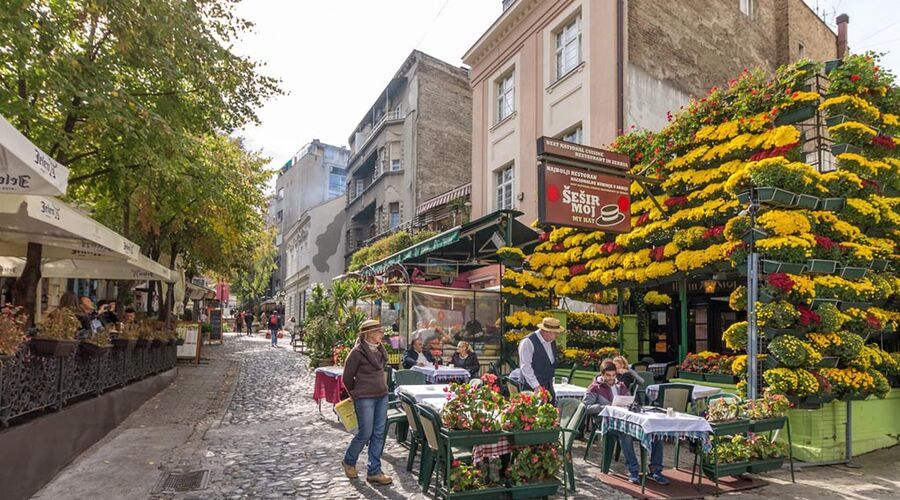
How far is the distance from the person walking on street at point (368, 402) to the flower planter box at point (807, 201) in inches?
251

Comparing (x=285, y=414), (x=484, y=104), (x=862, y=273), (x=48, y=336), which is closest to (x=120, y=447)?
(x=48, y=336)

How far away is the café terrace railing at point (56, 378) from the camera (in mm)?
6008

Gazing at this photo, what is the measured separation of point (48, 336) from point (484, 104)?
55.4ft

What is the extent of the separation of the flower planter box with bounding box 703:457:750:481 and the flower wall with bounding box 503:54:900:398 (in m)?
1.62

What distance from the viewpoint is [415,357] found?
12102 millimetres

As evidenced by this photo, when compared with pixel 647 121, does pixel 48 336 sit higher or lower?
lower

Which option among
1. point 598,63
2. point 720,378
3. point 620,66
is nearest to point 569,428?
point 720,378

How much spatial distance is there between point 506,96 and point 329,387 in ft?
43.5

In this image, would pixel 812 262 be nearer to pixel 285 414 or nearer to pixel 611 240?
pixel 611 240

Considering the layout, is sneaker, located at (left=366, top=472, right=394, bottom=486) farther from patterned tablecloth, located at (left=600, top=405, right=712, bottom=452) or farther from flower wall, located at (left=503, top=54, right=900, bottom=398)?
flower wall, located at (left=503, top=54, right=900, bottom=398)

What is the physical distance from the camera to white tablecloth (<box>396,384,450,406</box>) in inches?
309

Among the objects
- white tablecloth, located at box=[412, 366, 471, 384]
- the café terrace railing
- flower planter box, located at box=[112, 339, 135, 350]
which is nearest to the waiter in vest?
white tablecloth, located at box=[412, 366, 471, 384]

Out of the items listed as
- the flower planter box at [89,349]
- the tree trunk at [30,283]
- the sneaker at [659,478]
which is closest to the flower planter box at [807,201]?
the sneaker at [659,478]

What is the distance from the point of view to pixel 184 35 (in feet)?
35.0
